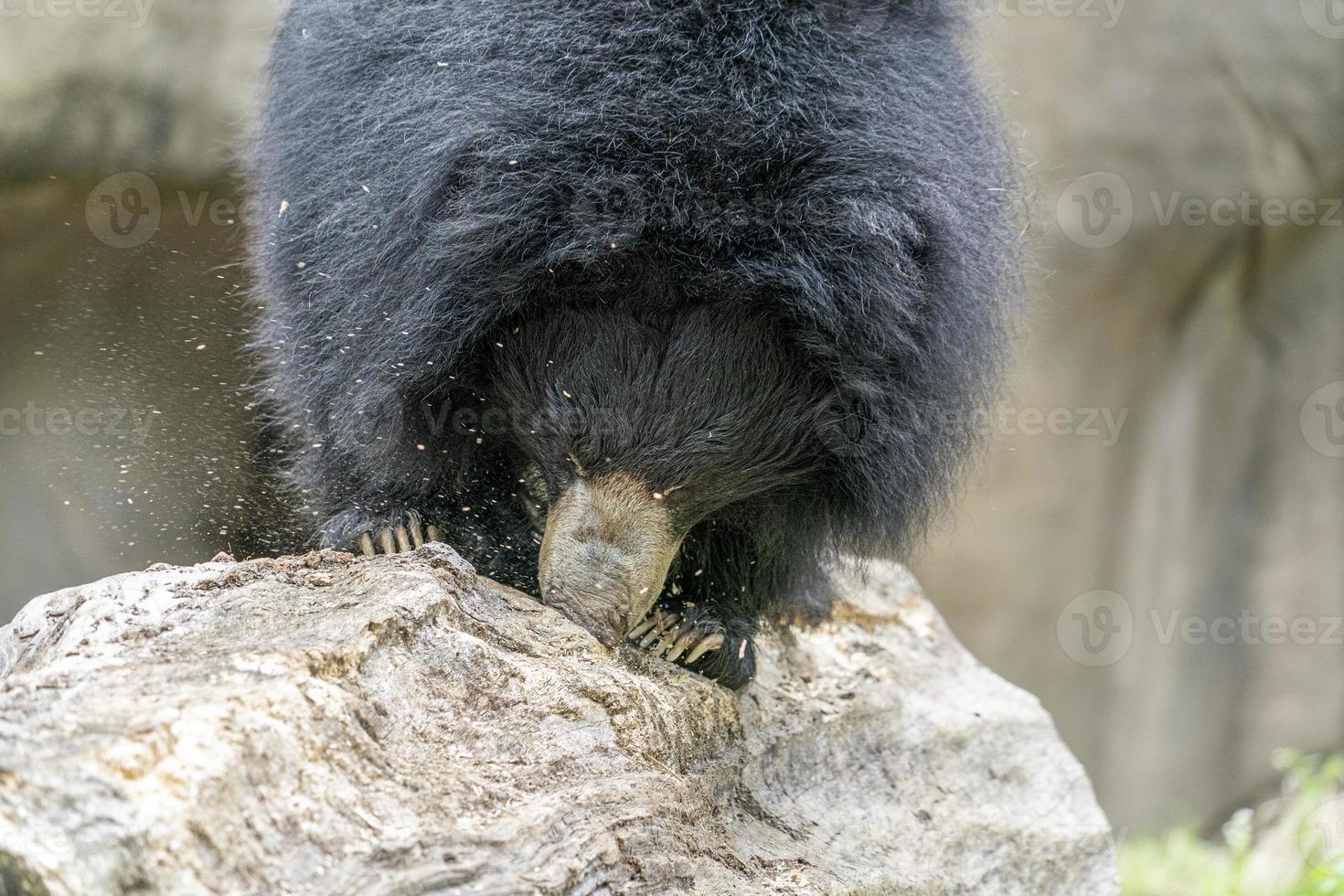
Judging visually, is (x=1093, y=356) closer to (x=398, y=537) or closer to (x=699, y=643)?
(x=699, y=643)

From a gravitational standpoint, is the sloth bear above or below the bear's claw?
above

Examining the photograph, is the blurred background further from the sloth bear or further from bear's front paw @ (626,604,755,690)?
bear's front paw @ (626,604,755,690)

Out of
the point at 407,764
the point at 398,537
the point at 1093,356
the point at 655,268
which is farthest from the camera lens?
the point at 1093,356

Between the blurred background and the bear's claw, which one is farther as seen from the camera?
the blurred background

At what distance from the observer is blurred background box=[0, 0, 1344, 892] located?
4.78m

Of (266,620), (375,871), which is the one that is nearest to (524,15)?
(266,620)

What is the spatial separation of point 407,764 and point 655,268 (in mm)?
971

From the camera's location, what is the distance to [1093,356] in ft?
22.1

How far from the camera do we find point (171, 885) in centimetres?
136

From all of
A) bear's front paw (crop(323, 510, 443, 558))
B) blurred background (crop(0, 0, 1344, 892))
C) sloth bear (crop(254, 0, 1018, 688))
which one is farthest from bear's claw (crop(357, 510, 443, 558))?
blurred background (crop(0, 0, 1344, 892))

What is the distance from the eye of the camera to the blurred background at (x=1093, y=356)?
478cm

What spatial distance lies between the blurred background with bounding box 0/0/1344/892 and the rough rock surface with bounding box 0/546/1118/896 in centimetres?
194

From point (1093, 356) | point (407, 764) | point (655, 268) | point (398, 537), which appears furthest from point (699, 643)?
point (1093, 356)

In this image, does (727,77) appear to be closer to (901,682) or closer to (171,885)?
(171,885)
